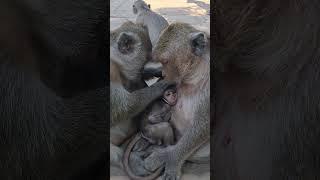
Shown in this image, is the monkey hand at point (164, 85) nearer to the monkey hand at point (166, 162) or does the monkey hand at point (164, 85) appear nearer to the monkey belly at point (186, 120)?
the monkey belly at point (186, 120)

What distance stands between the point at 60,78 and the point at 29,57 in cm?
24

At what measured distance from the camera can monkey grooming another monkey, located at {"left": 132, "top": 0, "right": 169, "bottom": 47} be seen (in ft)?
9.34

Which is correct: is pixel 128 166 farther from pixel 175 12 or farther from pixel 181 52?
pixel 175 12

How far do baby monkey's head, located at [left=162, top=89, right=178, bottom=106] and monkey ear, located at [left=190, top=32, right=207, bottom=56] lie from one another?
0.30m

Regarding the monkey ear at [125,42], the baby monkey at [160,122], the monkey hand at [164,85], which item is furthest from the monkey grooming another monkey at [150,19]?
the baby monkey at [160,122]

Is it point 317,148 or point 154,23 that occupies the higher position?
point 154,23

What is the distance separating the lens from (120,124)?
2873 mm

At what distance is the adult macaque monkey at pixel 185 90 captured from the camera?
284 cm

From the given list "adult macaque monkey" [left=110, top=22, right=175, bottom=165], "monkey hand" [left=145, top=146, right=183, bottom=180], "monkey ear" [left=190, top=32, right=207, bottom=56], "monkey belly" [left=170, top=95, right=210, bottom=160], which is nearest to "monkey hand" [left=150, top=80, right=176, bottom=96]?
"adult macaque monkey" [left=110, top=22, right=175, bottom=165]

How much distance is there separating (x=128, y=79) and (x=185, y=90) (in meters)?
0.40

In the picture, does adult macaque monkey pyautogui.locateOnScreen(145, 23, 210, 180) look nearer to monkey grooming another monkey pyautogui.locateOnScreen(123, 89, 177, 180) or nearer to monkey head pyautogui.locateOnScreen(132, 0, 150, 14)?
monkey grooming another monkey pyautogui.locateOnScreen(123, 89, 177, 180)

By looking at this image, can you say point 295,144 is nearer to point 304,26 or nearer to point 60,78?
point 304,26

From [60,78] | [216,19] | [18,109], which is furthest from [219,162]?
[18,109]

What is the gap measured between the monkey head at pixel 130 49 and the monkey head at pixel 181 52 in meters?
0.08
